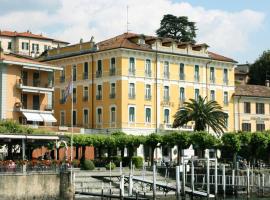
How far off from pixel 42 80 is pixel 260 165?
1014 inches

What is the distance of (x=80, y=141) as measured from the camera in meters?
73.2

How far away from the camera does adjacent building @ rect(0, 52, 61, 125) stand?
250 ft

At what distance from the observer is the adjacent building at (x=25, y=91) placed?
3004 inches

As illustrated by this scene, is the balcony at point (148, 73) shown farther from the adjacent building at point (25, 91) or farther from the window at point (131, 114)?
the adjacent building at point (25, 91)

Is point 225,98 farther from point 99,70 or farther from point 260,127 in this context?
point 99,70

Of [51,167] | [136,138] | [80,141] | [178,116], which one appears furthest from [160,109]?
[51,167]

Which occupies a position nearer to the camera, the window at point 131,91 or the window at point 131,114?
the window at point 131,114

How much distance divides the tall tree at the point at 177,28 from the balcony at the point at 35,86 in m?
33.5

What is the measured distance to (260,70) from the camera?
122812 mm

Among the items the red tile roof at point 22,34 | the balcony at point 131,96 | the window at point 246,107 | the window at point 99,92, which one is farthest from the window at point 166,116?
the red tile roof at point 22,34

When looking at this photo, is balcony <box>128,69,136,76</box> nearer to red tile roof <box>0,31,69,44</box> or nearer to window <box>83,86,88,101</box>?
window <box>83,86,88,101</box>

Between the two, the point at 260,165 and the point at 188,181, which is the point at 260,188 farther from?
the point at 260,165

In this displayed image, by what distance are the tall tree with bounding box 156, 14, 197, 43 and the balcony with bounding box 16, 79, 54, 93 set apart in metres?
33.5

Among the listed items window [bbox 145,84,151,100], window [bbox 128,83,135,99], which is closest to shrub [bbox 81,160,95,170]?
window [bbox 128,83,135,99]
